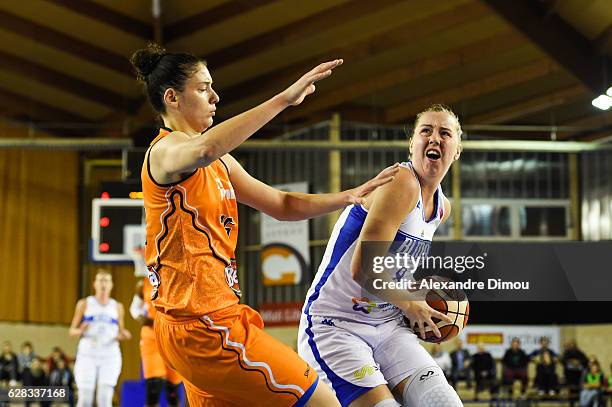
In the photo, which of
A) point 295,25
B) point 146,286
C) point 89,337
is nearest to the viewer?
point 146,286

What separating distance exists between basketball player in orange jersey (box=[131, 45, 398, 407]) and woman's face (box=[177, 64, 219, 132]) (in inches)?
4.9

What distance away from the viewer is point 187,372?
10.2ft

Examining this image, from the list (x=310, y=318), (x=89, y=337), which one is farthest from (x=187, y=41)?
(x=310, y=318)

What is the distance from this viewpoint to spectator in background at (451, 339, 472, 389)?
687 inches

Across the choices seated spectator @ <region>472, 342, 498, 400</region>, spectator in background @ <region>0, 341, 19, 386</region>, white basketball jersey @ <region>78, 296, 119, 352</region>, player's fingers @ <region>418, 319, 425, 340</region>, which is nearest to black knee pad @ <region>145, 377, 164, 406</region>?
white basketball jersey @ <region>78, 296, 119, 352</region>

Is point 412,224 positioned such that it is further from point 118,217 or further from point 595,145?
point 595,145

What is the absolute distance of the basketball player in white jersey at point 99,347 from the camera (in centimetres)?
1047

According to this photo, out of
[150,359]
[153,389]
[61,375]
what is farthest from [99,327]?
[61,375]

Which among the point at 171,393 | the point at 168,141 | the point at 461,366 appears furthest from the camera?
the point at 461,366

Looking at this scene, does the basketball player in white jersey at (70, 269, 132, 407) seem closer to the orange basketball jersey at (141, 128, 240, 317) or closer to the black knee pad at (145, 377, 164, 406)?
the black knee pad at (145, 377, 164, 406)

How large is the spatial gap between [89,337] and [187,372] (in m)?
8.05

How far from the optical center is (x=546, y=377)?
1652 cm

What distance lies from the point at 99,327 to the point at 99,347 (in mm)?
275

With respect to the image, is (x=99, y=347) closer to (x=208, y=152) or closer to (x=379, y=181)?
(x=379, y=181)
